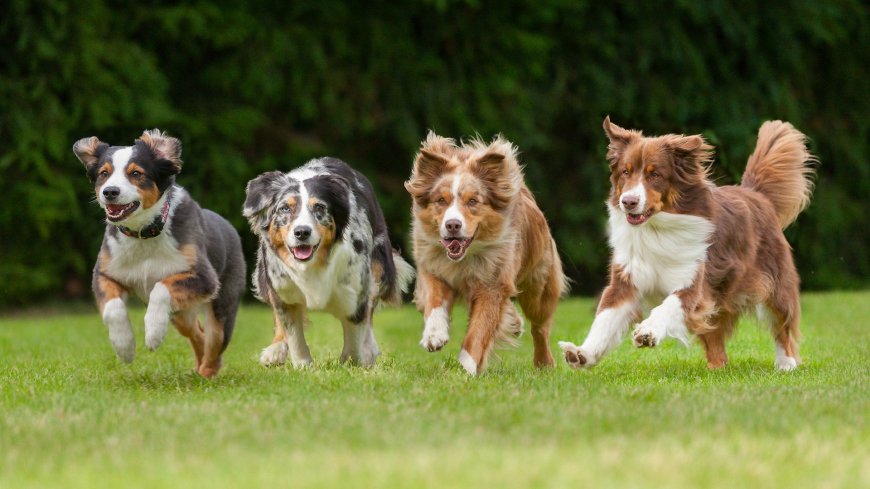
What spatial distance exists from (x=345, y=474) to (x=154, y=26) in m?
11.5

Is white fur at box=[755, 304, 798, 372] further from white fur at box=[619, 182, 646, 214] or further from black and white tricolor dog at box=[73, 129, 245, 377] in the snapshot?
black and white tricolor dog at box=[73, 129, 245, 377]

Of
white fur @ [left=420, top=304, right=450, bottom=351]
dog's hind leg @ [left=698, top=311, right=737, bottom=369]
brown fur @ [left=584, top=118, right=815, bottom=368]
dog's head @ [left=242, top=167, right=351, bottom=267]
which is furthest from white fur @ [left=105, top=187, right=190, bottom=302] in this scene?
dog's hind leg @ [left=698, top=311, right=737, bottom=369]

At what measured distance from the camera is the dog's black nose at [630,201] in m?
6.83

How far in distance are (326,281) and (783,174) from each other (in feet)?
10.5

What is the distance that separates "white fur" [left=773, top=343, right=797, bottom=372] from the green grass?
0.19m

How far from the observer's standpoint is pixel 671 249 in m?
7.02

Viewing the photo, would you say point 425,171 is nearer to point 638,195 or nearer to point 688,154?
point 638,195

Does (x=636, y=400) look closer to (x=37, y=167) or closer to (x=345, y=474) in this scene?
(x=345, y=474)

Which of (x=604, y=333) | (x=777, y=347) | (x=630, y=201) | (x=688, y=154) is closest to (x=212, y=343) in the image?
(x=604, y=333)

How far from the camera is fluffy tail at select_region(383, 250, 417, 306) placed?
8203 mm

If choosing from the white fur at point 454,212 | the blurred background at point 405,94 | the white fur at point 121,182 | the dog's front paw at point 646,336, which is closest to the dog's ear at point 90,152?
the white fur at point 121,182

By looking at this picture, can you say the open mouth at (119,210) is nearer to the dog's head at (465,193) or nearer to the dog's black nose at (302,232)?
the dog's black nose at (302,232)

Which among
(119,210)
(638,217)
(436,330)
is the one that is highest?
(119,210)

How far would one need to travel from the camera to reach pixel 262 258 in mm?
7715
